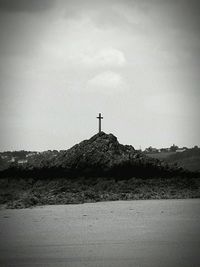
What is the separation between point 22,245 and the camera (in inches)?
207

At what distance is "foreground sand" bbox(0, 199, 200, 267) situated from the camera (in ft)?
14.7

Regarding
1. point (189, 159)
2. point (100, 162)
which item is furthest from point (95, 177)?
point (189, 159)

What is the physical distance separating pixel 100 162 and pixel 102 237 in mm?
6884

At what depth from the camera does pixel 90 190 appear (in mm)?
11125

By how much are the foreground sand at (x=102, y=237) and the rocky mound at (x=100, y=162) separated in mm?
3428

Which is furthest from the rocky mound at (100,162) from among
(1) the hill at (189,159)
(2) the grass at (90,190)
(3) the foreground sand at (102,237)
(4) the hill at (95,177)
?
(1) the hill at (189,159)

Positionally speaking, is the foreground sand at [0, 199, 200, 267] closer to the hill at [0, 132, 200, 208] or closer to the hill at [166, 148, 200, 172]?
the hill at [0, 132, 200, 208]

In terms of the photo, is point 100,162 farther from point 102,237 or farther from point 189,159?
point 189,159

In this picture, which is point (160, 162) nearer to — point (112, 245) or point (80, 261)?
point (112, 245)

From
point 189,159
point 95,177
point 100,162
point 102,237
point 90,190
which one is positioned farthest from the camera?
point 189,159

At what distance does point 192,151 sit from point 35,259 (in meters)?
23.7

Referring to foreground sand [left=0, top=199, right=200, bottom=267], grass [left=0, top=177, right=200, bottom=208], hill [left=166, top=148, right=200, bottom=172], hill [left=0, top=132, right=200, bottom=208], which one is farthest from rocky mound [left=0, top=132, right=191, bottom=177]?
hill [left=166, top=148, right=200, bottom=172]

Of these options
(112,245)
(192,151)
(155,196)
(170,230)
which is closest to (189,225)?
(170,230)

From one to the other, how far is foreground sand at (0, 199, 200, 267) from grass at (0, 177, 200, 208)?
169 cm
